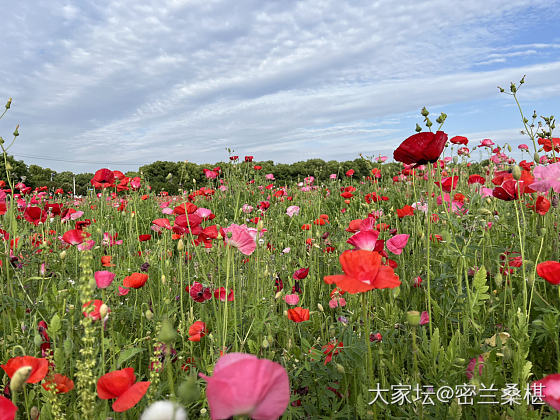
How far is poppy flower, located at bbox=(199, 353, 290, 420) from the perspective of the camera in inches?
19.6

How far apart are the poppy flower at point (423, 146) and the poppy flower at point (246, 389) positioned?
41.5 inches

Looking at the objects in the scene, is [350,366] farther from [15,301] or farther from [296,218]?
[296,218]

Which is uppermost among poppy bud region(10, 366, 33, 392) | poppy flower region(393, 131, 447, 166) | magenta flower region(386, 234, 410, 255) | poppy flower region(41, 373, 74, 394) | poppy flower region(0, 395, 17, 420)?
poppy flower region(393, 131, 447, 166)

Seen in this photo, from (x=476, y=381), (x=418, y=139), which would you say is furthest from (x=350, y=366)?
(x=418, y=139)

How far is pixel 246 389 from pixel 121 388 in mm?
606

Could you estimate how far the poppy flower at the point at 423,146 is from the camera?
4.37ft

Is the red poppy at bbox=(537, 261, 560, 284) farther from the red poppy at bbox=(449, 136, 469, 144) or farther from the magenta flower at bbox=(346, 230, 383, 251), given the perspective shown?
the red poppy at bbox=(449, 136, 469, 144)

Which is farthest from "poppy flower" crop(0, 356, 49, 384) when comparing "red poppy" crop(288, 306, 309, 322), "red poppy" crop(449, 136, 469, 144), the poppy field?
"red poppy" crop(449, 136, 469, 144)

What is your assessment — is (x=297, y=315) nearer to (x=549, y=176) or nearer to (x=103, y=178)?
(x=549, y=176)

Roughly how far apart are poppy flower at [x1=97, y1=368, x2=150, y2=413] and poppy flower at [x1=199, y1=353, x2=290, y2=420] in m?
0.48

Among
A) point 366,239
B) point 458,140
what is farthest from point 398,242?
point 458,140

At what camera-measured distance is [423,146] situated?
135 centimetres

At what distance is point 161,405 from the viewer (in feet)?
1.84

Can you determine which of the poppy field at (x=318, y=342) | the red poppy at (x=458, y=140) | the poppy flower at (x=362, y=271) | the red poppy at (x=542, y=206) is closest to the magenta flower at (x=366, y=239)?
the poppy field at (x=318, y=342)
